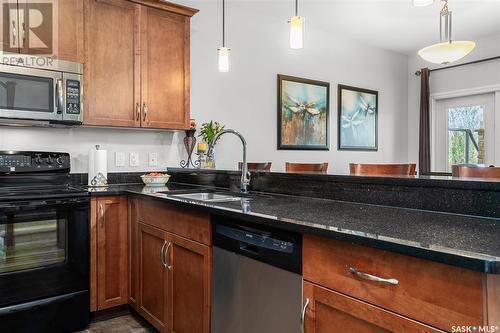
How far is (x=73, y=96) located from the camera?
8.53 ft

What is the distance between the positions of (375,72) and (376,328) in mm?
4946

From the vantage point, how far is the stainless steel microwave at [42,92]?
2375mm

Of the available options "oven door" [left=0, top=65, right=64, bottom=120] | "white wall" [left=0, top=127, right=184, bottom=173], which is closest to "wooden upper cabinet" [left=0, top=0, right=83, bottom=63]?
"oven door" [left=0, top=65, right=64, bottom=120]

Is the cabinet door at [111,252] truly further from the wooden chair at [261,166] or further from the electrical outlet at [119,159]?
the wooden chair at [261,166]

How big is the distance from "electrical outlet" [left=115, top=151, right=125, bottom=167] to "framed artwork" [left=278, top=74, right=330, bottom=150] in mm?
1798

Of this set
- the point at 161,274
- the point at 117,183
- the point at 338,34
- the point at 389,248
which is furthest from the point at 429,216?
the point at 338,34

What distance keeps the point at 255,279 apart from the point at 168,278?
0.76 metres

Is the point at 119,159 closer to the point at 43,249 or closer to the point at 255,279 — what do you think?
the point at 43,249

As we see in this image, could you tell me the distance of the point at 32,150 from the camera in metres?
2.75

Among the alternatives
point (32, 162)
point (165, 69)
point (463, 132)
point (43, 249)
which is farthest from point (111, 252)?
point (463, 132)

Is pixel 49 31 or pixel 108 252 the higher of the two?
pixel 49 31

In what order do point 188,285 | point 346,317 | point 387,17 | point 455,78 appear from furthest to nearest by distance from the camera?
point 455,78
point 387,17
point 188,285
point 346,317

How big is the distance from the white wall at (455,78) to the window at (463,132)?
0.58 ft

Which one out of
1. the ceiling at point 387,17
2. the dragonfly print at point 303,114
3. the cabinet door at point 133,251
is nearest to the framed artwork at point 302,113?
the dragonfly print at point 303,114
